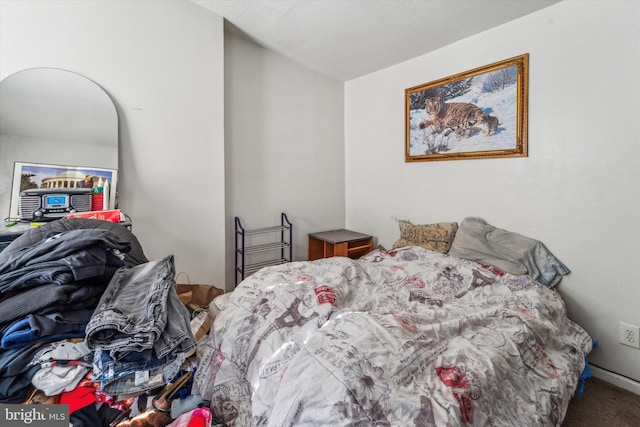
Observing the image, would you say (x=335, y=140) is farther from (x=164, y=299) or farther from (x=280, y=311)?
(x=164, y=299)

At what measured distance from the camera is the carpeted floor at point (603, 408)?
1.47m

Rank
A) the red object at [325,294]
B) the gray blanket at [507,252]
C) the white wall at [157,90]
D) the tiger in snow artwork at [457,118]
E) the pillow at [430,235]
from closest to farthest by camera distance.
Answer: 1. the red object at [325,294]
2. the white wall at [157,90]
3. the gray blanket at [507,252]
4. the tiger in snow artwork at [457,118]
5. the pillow at [430,235]

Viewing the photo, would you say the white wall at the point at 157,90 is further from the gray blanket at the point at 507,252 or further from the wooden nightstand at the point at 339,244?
the gray blanket at the point at 507,252

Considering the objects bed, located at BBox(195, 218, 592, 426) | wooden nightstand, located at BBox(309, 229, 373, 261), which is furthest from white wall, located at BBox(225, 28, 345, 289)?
bed, located at BBox(195, 218, 592, 426)

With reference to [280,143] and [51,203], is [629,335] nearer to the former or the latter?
[280,143]

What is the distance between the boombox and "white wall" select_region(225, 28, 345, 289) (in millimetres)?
1110

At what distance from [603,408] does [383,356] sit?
163 centimetres

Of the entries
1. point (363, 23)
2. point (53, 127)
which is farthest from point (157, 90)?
point (363, 23)

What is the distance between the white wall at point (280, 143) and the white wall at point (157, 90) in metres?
0.33

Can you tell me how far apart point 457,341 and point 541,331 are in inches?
22.4

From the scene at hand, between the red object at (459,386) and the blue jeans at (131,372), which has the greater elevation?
the blue jeans at (131,372)

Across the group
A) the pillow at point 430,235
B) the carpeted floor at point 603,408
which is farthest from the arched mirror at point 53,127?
the carpeted floor at point 603,408

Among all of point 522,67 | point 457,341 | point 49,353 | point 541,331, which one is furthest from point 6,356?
point 522,67

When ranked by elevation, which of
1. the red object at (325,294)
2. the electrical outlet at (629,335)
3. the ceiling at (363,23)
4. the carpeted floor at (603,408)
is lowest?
the carpeted floor at (603,408)
